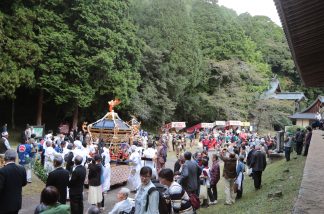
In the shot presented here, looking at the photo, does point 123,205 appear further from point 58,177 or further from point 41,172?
point 41,172

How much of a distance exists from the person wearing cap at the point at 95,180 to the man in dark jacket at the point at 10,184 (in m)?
Result: 2.82

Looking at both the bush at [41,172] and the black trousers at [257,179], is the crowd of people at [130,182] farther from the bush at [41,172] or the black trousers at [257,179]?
the bush at [41,172]

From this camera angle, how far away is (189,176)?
334 inches

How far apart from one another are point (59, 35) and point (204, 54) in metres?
21.3

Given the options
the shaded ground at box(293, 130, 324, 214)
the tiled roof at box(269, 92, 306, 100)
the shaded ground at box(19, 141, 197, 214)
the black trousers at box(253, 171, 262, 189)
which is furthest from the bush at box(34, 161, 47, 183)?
the tiled roof at box(269, 92, 306, 100)

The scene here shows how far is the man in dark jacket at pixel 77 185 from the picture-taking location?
824 cm

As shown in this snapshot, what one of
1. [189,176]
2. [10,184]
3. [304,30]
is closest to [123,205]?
[10,184]

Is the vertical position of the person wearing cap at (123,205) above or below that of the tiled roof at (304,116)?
below

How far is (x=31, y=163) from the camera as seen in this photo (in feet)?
43.3

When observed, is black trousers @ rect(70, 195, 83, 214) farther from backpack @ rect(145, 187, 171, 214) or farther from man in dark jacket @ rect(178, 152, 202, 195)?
backpack @ rect(145, 187, 171, 214)

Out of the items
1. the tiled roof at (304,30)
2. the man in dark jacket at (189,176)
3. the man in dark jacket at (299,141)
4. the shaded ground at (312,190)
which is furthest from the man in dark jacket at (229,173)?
the man in dark jacket at (299,141)

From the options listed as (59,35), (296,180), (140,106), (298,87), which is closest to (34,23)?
(59,35)

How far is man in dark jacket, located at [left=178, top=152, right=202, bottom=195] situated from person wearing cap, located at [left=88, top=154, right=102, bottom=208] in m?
Result: 2.15

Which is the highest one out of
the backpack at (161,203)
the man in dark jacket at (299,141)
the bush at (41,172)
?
the man in dark jacket at (299,141)
